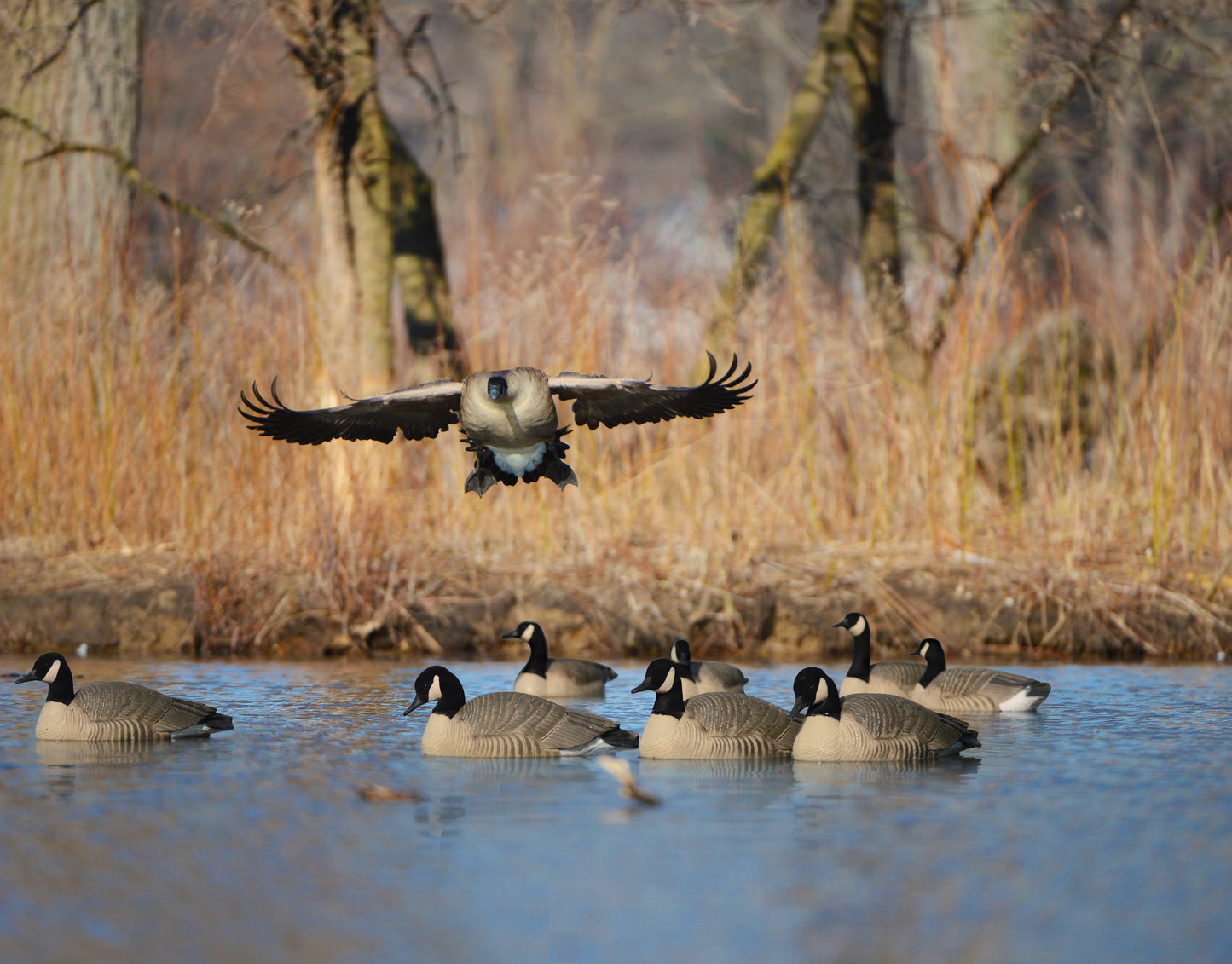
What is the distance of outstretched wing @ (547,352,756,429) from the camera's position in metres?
7.29

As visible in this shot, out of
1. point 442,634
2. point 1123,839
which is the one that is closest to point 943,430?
point 442,634

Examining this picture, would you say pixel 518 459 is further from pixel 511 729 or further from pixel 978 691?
pixel 978 691

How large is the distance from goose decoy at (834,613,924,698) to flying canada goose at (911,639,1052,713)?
79 millimetres

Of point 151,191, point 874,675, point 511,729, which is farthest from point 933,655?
point 151,191

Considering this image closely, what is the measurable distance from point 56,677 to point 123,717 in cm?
43

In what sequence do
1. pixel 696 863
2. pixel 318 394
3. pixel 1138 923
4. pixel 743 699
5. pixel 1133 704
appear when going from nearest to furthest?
1. pixel 1138 923
2. pixel 696 863
3. pixel 743 699
4. pixel 1133 704
5. pixel 318 394

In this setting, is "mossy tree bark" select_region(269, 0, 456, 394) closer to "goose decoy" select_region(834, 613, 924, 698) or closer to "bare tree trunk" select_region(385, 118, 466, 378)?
"bare tree trunk" select_region(385, 118, 466, 378)

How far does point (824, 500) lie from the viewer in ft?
37.3

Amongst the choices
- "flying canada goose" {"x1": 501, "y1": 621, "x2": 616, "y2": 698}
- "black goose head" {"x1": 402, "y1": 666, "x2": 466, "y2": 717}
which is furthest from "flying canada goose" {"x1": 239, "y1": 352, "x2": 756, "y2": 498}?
"flying canada goose" {"x1": 501, "y1": 621, "x2": 616, "y2": 698}

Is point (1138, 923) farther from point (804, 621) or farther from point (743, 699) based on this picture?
point (804, 621)

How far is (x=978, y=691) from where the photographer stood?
27.0ft

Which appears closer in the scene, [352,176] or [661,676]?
[661,676]

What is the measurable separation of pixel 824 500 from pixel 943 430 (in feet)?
3.72

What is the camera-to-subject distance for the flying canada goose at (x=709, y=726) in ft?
22.8
